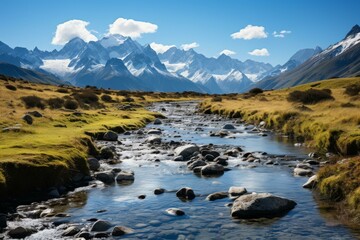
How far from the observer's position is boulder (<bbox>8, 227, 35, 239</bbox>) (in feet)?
54.2

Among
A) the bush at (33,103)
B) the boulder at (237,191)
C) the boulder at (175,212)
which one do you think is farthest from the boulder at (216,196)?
the bush at (33,103)

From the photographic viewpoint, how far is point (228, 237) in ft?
53.9

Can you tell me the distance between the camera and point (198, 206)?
2080 centimetres

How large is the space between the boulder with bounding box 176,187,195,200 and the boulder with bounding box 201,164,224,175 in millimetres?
5715

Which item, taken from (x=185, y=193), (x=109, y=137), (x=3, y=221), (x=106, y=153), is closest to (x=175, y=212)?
(x=185, y=193)

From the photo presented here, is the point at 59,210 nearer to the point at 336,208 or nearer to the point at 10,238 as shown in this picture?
the point at 10,238

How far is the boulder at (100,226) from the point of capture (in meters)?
17.4

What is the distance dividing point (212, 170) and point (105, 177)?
751cm

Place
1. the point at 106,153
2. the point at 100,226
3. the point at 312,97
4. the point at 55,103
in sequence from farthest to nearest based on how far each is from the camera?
the point at 312,97 < the point at 55,103 < the point at 106,153 < the point at 100,226

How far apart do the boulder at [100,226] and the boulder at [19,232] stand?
264 centimetres

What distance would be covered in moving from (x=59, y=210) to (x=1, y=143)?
11421 millimetres

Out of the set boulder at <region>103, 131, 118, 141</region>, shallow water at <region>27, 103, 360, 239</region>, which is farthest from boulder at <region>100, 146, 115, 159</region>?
boulder at <region>103, 131, 118, 141</region>

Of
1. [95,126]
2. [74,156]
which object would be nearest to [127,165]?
[74,156]

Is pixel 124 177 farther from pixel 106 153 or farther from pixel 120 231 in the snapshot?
pixel 120 231
